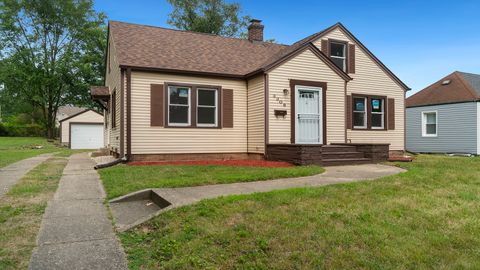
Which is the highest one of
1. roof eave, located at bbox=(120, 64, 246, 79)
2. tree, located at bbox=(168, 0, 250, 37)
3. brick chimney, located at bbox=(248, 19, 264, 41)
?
tree, located at bbox=(168, 0, 250, 37)

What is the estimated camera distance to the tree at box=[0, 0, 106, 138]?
3822 cm

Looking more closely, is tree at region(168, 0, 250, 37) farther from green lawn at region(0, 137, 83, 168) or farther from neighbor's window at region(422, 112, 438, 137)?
neighbor's window at region(422, 112, 438, 137)

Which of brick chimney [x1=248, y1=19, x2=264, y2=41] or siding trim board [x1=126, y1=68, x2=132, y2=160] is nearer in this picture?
siding trim board [x1=126, y1=68, x2=132, y2=160]

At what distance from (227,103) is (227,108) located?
0.18 metres

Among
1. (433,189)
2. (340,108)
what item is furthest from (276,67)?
(433,189)

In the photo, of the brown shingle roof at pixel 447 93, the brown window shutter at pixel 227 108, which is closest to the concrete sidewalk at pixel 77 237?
the brown window shutter at pixel 227 108

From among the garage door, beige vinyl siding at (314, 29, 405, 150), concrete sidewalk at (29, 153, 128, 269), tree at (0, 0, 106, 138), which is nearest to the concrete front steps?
beige vinyl siding at (314, 29, 405, 150)

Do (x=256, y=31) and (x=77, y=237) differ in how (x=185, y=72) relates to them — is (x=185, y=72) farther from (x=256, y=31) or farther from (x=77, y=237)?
(x=77, y=237)

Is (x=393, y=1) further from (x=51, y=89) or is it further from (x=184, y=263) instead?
(x=51, y=89)

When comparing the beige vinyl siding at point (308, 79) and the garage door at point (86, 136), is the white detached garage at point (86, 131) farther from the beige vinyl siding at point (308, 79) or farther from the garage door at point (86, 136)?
the beige vinyl siding at point (308, 79)

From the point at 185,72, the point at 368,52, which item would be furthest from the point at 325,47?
the point at 185,72

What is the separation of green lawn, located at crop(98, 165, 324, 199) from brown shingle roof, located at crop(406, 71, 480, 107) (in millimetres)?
14141

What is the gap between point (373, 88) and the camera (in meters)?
15.8

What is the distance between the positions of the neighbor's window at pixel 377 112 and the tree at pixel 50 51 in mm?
31721
